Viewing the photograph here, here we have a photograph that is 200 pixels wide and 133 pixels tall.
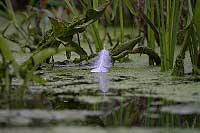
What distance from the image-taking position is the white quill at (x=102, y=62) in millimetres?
1386

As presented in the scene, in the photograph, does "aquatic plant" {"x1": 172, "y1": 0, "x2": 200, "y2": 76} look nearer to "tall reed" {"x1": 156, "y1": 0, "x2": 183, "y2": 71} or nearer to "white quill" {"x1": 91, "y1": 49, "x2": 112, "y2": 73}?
"tall reed" {"x1": 156, "y1": 0, "x2": 183, "y2": 71}

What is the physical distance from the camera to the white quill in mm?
1386

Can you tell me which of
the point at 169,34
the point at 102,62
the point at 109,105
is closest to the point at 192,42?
the point at 169,34

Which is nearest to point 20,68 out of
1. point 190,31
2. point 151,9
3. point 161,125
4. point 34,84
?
point 34,84

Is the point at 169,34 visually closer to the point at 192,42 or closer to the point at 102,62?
the point at 192,42

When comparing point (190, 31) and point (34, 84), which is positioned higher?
point (190, 31)

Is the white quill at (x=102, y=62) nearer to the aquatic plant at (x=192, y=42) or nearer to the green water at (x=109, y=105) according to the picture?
the green water at (x=109, y=105)

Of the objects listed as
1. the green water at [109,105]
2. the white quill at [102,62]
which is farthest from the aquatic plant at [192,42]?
the white quill at [102,62]

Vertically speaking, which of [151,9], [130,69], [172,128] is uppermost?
[151,9]

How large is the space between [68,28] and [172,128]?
57cm

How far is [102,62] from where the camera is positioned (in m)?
1.42

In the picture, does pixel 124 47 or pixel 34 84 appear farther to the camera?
pixel 124 47

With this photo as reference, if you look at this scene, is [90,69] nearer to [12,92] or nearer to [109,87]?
[109,87]

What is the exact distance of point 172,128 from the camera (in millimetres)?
792
